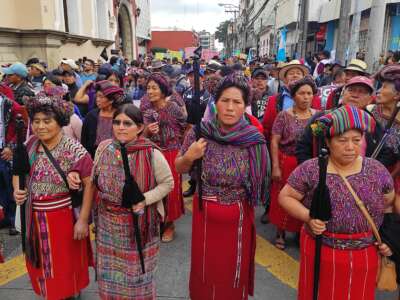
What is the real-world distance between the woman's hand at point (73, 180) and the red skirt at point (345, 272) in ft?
5.19

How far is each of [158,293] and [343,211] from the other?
6.27 ft

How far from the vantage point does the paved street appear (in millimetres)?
3324

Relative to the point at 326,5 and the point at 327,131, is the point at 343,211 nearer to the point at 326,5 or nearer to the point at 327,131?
the point at 327,131

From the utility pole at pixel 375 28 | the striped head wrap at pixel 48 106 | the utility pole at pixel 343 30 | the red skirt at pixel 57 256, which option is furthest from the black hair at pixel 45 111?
the utility pole at pixel 343 30

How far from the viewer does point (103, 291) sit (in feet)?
8.80

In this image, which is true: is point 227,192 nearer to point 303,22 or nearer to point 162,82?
point 162,82

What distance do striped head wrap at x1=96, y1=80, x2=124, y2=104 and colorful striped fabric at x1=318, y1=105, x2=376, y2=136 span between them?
2.38 metres

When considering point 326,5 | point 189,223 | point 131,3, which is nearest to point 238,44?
point 131,3

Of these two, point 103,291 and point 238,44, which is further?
point 238,44

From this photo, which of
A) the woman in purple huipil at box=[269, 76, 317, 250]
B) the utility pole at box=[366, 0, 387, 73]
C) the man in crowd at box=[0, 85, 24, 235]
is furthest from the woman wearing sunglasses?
the utility pole at box=[366, 0, 387, 73]

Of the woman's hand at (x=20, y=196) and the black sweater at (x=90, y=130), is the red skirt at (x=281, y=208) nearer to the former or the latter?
the black sweater at (x=90, y=130)


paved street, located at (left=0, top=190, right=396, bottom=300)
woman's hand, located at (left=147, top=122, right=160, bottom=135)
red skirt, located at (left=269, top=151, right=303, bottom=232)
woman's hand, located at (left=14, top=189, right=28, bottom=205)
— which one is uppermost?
woman's hand, located at (left=147, top=122, right=160, bottom=135)

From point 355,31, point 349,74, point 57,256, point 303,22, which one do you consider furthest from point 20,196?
A: point 303,22

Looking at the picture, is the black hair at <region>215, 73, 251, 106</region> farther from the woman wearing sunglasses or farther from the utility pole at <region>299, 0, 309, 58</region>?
the utility pole at <region>299, 0, 309, 58</region>
